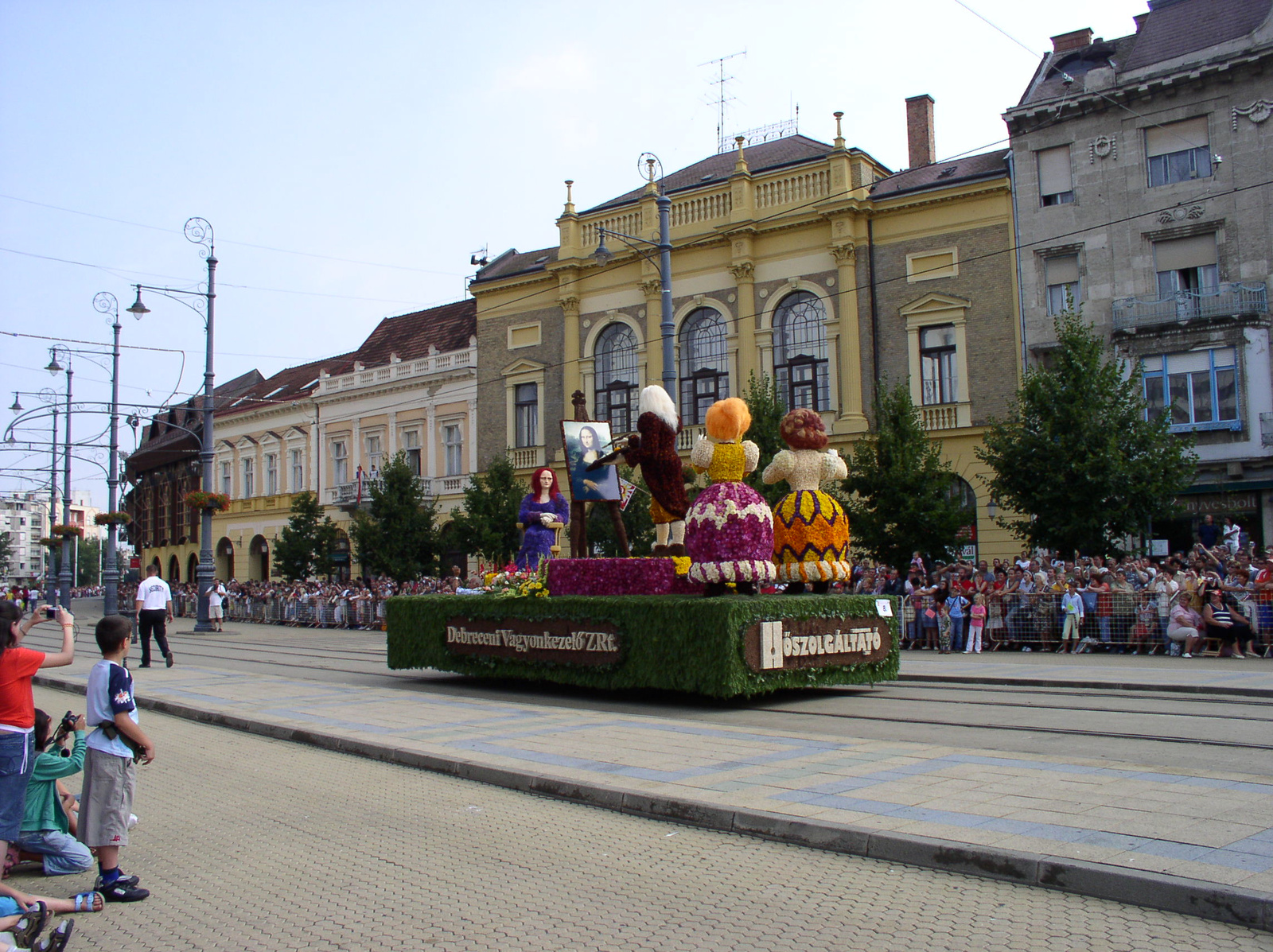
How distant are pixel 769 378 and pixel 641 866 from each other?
932 inches

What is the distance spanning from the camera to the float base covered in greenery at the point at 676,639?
11.4 metres

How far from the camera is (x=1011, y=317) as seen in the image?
1146 inches

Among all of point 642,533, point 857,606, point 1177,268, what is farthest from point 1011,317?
point 857,606

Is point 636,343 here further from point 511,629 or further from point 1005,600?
point 511,629

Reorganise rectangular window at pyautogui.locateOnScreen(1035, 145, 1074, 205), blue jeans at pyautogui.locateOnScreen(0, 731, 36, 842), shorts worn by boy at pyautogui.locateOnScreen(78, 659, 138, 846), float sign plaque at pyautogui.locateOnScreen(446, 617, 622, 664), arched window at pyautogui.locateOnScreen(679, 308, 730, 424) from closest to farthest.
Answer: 1. blue jeans at pyautogui.locateOnScreen(0, 731, 36, 842)
2. shorts worn by boy at pyautogui.locateOnScreen(78, 659, 138, 846)
3. float sign plaque at pyautogui.locateOnScreen(446, 617, 622, 664)
4. rectangular window at pyautogui.locateOnScreen(1035, 145, 1074, 205)
5. arched window at pyautogui.locateOnScreen(679, 308, 730, 424)

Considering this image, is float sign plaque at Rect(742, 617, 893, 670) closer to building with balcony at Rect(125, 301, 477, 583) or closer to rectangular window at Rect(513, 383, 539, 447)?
rectangular window at Rect(513, 383, 539, 447)

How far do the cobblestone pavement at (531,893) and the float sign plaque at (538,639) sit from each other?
5323mm

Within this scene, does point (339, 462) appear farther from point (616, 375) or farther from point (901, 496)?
point (901, 496)

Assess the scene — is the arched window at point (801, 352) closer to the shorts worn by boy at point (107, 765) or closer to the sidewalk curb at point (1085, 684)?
the sidewalk curb at point (1085, 684)

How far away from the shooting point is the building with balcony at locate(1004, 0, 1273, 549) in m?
25.7

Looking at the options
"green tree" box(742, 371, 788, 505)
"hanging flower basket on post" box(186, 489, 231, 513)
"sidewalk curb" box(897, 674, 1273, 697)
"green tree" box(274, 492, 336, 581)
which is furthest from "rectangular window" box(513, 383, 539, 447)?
"sidewalk curb" box(897, 674, 1273, 697)

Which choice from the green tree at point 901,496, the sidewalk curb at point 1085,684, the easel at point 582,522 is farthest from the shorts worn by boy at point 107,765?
the green tree at point 901,496

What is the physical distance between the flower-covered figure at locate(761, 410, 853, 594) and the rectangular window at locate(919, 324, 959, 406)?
18.5m

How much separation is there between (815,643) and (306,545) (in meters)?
34.8
